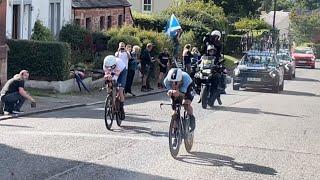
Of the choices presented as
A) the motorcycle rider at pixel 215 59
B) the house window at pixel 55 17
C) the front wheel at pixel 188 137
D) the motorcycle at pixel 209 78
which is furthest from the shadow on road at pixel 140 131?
the house window at pixel 55 17

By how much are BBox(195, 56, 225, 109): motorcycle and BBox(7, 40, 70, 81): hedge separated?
5.26m

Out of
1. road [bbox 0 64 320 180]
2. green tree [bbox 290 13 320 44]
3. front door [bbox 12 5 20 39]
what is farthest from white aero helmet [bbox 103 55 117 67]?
green tree [bbox 290 13 320 44]

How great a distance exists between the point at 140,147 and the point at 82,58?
62.4ft

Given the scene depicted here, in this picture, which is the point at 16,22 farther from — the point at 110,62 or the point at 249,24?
the point at 249,24

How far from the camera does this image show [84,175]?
9875 millimetres

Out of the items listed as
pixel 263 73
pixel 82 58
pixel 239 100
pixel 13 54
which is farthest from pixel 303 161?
pixel 82 58

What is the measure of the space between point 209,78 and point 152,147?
7.89 m

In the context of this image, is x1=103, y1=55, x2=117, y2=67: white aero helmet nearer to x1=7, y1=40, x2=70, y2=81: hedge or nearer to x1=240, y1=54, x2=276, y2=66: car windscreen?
x1=7, y1=40, x2=70, y2=81: hedge

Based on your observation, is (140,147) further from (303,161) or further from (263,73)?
(263,73)

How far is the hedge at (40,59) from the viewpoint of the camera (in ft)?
76.9

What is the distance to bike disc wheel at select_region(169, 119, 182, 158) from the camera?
1156cm

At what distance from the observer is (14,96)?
16969 millimetres

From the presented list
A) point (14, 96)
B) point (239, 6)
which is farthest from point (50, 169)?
point (239, 6)

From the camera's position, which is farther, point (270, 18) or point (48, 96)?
point (270, 18)
